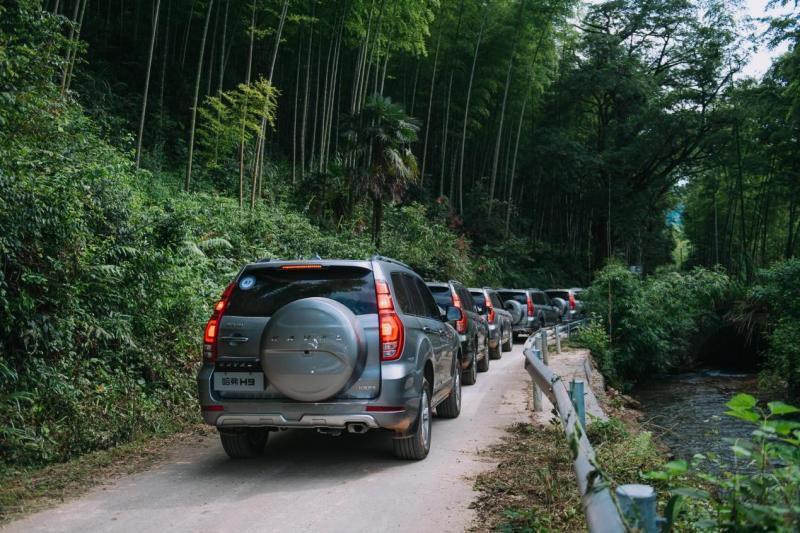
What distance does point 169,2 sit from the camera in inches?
1036

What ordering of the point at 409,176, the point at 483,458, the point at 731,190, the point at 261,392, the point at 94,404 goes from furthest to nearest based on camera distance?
the point at 731,190 → the point at 409,176 → the point at 94,404 → the point at 483,458 → the point at 261,392

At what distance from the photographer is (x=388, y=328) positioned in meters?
5.57

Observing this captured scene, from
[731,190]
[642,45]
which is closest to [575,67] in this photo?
[642,45]

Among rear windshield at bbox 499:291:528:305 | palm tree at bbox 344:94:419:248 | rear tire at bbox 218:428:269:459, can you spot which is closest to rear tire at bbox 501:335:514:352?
rear windshield at bbox 499:291:528:305

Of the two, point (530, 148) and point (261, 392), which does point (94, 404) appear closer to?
point (261, 392)

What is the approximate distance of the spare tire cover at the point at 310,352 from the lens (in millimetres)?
5320

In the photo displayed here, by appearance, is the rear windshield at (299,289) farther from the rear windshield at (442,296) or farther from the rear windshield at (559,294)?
the rear windshield at (559,294)

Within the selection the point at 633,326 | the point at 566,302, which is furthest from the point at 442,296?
the point at 566,302

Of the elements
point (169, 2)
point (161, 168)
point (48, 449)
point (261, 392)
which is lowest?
point (48, 449)

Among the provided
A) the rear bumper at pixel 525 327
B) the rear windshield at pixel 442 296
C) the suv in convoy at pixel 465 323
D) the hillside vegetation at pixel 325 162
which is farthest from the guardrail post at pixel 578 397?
the rear bumper at pixel 525 327

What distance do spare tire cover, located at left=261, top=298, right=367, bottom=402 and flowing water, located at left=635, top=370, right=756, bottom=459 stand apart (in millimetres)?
3563

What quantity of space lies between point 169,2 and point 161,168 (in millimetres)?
8976

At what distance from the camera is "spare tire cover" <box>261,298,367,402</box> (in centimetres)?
532

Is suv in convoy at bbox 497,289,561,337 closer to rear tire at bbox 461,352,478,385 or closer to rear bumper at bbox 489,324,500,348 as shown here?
rear bumper at bbox 489,324,500,348
